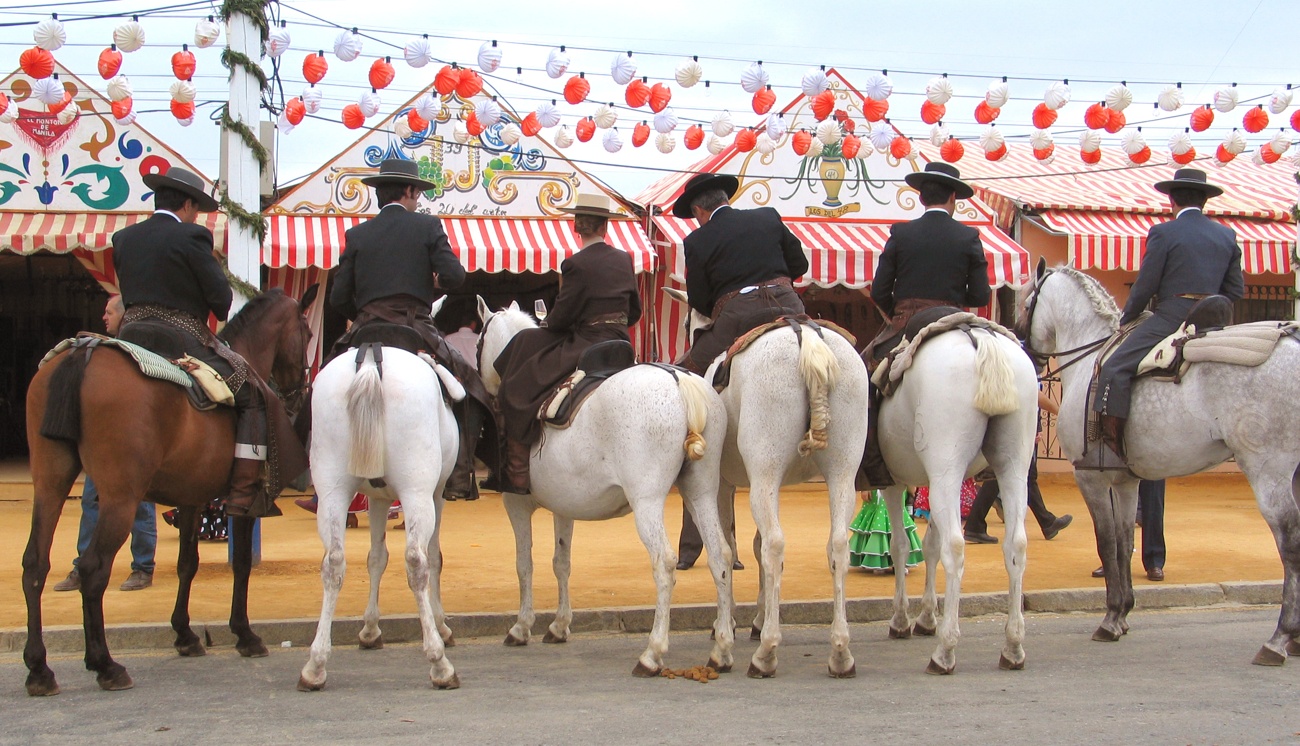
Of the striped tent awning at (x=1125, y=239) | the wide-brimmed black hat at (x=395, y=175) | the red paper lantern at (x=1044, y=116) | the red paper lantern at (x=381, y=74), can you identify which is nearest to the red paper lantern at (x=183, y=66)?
the red paper lantern at (x=381, y=74)

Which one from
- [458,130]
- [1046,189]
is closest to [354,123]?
[458,130]

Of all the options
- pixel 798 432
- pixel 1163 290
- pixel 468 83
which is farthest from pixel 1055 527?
pixel 468 83

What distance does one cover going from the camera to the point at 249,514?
6543 millimetres

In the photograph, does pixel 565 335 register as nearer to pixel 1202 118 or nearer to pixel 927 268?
pixel 927 268

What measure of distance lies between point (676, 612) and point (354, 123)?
293 inches

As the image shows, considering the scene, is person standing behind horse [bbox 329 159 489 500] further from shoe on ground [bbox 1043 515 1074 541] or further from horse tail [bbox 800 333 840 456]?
shoe on ground [bbox 1043 515 1074 541]

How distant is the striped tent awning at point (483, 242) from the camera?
1311cm

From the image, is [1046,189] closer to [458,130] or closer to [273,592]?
Result: [458,130]

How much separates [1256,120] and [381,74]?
9459 mm

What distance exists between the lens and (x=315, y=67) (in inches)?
450

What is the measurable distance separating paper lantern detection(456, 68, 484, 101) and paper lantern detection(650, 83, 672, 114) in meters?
1.78

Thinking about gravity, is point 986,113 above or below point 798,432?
above

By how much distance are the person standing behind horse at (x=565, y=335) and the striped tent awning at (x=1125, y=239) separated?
10.1m

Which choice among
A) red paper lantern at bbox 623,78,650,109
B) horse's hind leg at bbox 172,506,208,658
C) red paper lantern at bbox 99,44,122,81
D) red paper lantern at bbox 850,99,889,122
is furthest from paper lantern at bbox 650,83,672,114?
horse's hind leg at bbox 172,506,208,658
